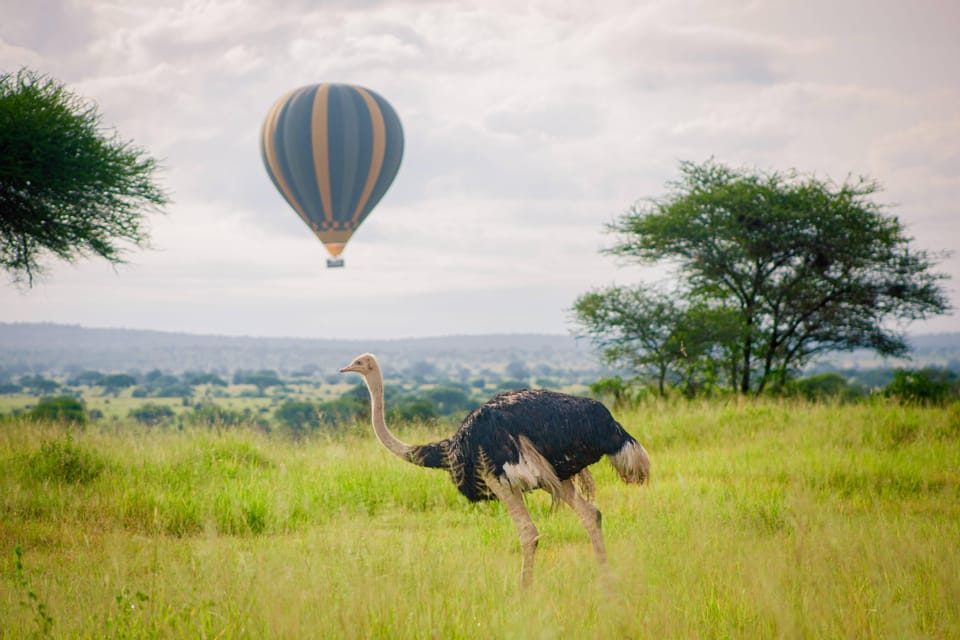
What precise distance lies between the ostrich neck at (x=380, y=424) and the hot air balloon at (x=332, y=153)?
746 inches

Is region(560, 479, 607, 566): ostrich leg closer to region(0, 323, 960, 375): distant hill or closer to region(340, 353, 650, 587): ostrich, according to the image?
region(340, 353, 650, 587): ostrich

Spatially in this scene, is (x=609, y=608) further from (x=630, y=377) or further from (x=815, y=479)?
(x=630, y=377)

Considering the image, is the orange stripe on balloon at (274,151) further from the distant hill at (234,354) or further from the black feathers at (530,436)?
the distant hill at (234,354)

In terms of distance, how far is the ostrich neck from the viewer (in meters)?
6.00

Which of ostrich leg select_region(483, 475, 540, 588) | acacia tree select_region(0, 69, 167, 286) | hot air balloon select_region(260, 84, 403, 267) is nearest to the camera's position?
ostrich leg select_region(483, 475, 540, 588)

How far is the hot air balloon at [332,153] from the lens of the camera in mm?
24375

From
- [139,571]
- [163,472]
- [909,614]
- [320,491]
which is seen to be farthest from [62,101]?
[909,614]

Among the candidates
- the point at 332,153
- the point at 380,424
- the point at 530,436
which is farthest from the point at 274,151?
the point at 530,436

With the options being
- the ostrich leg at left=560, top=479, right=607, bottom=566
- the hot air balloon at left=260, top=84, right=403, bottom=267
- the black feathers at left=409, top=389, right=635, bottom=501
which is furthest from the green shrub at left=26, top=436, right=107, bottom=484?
the hot air balloon at left=260, top=84, right=403, bottom=267

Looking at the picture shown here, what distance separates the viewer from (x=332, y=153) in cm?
2420

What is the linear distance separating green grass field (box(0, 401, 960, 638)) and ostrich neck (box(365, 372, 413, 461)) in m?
0.72

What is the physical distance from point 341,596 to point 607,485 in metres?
4.78

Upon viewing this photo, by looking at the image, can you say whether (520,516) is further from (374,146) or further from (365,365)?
(374,146)

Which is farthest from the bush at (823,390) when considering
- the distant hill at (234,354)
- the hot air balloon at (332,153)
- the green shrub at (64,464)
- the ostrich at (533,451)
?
the distant hill at (234,354)
